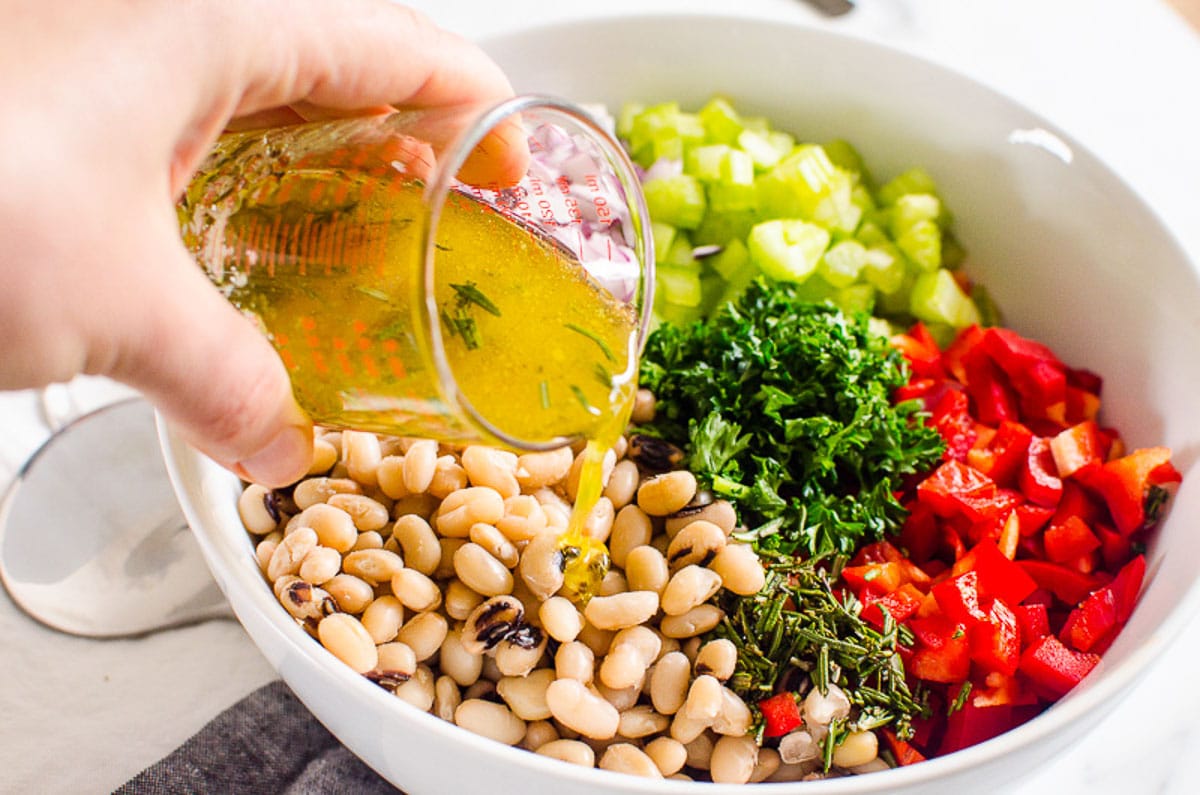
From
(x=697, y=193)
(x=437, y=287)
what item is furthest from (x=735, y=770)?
(x=697, y=193)

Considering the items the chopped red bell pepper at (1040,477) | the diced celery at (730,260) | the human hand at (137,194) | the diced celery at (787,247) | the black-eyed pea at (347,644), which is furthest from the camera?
the diced celery at (730,260)

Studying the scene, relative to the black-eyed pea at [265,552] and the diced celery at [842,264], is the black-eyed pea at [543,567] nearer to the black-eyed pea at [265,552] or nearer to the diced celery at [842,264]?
the black-eyed pea at [265,552]

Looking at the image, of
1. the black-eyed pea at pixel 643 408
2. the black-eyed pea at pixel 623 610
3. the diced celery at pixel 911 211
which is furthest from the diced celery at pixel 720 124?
the black-eyed pea at pixel 623 610

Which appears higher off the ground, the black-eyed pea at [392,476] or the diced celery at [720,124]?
the diced celery at [720,124]

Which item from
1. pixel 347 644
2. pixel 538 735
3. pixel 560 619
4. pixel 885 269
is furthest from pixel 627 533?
pixel 885 269

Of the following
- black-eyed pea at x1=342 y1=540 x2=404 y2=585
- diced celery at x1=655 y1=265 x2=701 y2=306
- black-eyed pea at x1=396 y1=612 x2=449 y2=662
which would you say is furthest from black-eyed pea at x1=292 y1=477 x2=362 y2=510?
diced celery at x1=655 y1=265 x2=701 y2=306

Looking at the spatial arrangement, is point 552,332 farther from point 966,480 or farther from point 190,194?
point 966,480
